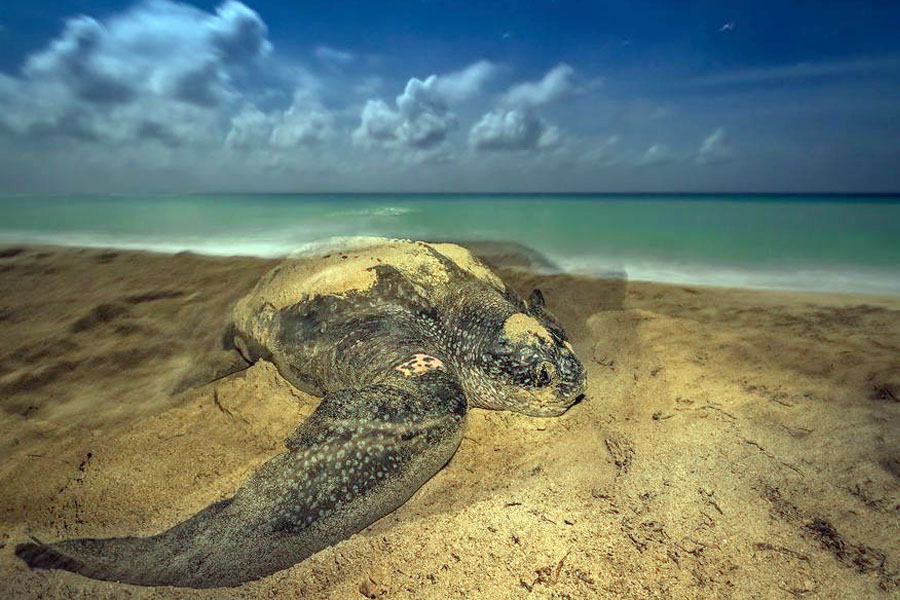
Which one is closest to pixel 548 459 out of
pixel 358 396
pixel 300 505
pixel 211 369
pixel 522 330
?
pixel 522 330

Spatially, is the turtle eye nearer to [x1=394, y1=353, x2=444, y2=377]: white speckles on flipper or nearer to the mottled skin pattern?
the mottled skin pattern

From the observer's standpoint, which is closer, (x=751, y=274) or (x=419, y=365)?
(x=419, y=365)

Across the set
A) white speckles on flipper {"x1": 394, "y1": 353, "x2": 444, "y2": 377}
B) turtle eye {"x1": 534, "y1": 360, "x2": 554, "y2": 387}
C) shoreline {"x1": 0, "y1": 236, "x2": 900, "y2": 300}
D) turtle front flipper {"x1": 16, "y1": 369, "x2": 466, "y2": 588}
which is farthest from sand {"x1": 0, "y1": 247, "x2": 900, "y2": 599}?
shoreline {"x1": 0, "y1": 236, "x2": 900, "y2": 300}

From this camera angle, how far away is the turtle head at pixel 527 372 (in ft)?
8.03

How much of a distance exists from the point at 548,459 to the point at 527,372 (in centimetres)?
51

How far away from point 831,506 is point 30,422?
4294 millimetres

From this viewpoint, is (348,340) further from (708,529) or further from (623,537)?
(708,529)

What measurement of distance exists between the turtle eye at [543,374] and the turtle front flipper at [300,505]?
71cm

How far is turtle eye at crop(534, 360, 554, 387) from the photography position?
2432mm

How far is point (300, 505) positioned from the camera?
1.62 metres


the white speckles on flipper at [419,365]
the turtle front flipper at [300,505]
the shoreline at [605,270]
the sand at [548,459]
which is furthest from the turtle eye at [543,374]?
the shoreline at [605,270]

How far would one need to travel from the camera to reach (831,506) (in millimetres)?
1671

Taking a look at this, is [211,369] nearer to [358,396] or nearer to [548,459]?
[358,396]

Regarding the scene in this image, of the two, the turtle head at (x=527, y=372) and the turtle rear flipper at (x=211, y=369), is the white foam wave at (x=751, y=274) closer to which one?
the turtle head at (x=527, y=372)
